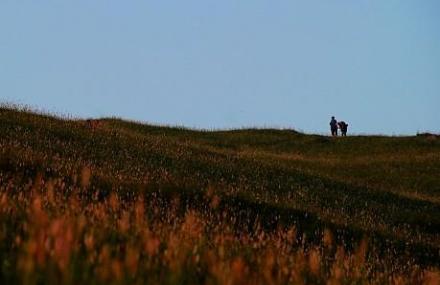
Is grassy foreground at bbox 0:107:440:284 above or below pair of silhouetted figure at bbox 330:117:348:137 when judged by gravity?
below

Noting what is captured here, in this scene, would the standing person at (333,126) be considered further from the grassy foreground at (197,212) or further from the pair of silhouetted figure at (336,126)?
the grassy foreground at (197,212)

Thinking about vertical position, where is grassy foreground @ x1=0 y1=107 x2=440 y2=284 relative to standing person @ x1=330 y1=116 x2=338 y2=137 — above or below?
below

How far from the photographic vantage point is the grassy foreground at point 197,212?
6.31 m

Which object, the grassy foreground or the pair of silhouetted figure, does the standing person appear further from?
the grassy foreground

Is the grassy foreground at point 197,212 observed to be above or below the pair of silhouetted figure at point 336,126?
below

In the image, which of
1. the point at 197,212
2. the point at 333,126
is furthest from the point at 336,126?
the point at 197,212

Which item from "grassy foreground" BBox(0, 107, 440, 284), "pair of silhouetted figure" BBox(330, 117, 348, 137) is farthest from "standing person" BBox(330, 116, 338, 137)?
"grassy foreground" BBox(0, 107, 440, 284)

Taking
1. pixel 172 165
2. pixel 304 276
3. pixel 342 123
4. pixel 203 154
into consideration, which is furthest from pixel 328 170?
pixel 304 276

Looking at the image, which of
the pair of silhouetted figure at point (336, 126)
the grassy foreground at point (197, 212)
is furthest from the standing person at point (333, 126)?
the grassy foreground at point (197, 212)

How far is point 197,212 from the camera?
1330 centimetres

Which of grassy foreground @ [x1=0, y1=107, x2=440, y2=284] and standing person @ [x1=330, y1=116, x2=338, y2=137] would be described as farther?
standing person @ [x1=330, y1=116, x2=338, y2=137]

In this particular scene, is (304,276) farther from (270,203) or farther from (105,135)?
(105,135)

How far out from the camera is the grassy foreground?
20.7 ft

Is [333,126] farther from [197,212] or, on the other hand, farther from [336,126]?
[197,212]
